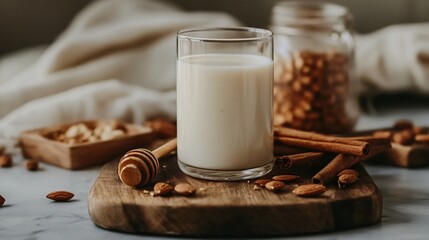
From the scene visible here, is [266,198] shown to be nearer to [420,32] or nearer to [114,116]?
[114,116]

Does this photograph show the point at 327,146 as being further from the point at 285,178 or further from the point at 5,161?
the point at 5,161

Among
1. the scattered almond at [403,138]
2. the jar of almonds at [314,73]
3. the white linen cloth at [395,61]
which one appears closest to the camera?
the scattered almond at [403,138]

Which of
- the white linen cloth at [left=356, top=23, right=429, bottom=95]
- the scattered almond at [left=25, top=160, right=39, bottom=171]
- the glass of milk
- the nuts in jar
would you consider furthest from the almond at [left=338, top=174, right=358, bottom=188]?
the white linen cloth at [left=356, top=23, right=429, bottom=95]

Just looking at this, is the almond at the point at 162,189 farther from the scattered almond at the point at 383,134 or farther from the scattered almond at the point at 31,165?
the scattered almond at the point at 383,134

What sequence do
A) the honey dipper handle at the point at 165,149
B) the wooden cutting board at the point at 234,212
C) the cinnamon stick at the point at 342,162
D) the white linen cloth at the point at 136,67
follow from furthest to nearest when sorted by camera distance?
the white linen cloth at the point at 136,67
the honey dipper handle at the point at 165,149
the cinnamon stick at the point at 342,162
the wooden cutting board at the point at 234,212

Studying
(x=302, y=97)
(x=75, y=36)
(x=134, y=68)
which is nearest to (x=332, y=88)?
(x=302, y=97)

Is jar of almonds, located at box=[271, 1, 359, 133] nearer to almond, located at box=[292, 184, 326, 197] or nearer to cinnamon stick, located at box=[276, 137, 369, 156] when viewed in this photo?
cinnamon stick, located at box=[276, 137, 369, 156]

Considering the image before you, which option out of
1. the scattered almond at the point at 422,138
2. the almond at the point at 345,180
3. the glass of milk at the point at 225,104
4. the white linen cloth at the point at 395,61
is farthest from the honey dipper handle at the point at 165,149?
the white linen cloth at the point at 395,61

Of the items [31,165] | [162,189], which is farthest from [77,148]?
[162,189]
